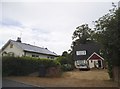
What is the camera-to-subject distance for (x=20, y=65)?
78.1 feet

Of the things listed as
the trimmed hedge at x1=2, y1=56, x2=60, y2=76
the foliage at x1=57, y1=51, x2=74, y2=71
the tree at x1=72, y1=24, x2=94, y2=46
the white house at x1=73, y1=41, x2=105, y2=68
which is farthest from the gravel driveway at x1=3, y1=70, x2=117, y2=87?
the tree at x1=72, y1=24, x2=94, y2=46

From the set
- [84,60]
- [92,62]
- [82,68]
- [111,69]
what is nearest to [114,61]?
[111,69]

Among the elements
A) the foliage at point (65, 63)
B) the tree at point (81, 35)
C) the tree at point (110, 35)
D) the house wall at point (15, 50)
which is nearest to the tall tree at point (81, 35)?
the tree at point (81, 35)

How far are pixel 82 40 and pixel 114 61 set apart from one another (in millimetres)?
50910

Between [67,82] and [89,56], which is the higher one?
[89,56]

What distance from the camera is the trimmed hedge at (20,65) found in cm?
2255

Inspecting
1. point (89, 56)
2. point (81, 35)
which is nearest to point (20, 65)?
point (89, 56)

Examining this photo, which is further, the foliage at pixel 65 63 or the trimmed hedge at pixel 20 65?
the foliage at pixel 65 63

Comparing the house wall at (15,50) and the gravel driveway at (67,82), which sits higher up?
the house wall at (15,50)

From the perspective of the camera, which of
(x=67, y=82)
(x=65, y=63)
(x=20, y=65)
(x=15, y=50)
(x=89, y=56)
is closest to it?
(x=67, y=82)

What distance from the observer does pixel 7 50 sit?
37875mm

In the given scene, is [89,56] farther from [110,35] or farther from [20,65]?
[110,35]

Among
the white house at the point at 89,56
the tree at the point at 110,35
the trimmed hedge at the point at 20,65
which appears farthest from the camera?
the white house at the point at 89,56

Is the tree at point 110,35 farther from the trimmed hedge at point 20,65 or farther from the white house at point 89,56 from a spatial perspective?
the white house at point 89,56
